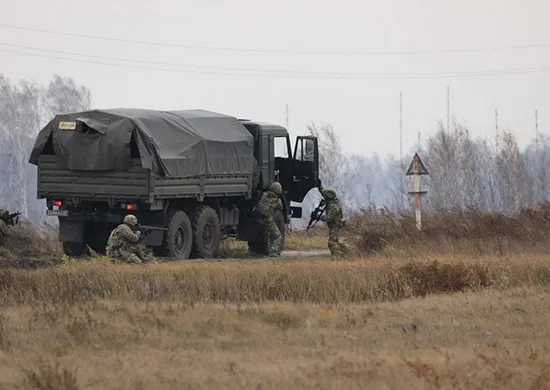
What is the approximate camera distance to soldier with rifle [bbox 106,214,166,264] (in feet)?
73.9

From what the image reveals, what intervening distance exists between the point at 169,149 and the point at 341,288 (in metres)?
7.06

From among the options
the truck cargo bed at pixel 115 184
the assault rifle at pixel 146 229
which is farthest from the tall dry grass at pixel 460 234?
the assault rifle at pixel 146 229

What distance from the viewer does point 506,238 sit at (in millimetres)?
26938

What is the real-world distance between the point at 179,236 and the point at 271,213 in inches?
110

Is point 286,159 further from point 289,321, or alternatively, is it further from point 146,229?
point 289,321

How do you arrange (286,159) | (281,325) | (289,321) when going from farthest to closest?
(286,159)
(289,321)
(281,325)

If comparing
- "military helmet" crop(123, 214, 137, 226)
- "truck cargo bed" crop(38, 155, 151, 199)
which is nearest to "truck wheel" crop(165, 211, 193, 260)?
"truck cargo bed" crop(38, 155, 151, 199)

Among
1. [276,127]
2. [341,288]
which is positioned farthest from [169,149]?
[341,288]

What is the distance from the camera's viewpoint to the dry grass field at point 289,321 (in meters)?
11.9

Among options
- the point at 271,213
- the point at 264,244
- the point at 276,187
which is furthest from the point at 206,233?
the point at 264,244

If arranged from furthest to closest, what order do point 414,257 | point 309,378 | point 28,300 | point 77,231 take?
point 77,231 < point 414,257 < point 28,300 < point 309,378

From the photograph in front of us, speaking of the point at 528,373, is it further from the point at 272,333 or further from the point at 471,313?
the point at 471,313

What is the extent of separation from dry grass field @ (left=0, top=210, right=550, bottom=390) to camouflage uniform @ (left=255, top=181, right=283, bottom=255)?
2024mm

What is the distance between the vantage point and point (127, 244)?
897 inches
